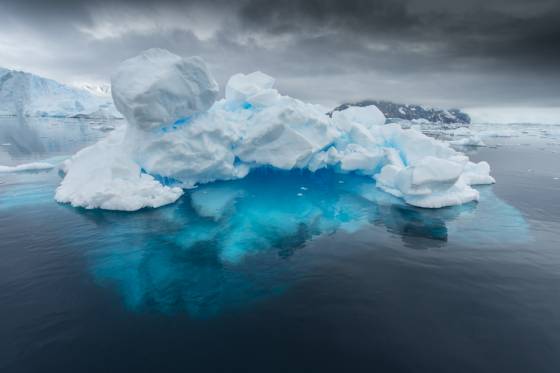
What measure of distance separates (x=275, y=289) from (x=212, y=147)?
12.2 m

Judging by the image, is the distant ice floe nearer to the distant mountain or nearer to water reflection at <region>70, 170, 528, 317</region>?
water reflection at <region>70, 170, 528, 317</region>

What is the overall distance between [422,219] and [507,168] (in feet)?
76.5

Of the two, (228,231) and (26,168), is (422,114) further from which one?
(228,231)

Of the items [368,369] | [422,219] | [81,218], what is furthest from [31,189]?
[422,219]

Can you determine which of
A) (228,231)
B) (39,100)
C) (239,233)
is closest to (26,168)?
(228,231)

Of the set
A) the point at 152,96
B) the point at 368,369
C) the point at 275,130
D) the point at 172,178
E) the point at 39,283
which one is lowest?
the point at 368,369

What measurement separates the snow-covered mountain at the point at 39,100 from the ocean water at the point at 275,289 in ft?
400

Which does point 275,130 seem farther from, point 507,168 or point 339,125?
point 507,168

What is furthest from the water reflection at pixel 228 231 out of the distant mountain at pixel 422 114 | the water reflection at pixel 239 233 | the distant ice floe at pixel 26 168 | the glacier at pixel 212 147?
the distant mountain at pixel 422 114

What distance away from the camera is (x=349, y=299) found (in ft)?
27.2

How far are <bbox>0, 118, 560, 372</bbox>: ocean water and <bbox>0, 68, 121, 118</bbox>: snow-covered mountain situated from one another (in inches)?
4804

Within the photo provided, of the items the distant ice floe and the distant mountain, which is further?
the distant mountain

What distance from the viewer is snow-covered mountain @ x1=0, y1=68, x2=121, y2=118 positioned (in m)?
116

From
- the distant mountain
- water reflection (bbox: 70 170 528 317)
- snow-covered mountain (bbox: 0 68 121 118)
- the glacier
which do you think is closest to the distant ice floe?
the glacier
